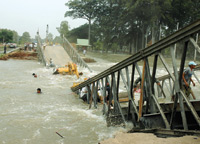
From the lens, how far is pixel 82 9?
5262cm

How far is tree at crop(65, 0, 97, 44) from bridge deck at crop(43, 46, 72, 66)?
83.0ft

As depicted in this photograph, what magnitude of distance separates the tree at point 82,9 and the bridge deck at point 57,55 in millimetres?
25305

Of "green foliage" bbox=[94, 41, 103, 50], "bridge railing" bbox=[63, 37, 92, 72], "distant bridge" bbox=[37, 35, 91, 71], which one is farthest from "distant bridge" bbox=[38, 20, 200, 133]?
"green foliage" bbox=[94, 41, 103, 50]

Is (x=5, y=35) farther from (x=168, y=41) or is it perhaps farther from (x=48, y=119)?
(x=168, y=41)

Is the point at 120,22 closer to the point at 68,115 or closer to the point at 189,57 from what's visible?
the point at 189,57

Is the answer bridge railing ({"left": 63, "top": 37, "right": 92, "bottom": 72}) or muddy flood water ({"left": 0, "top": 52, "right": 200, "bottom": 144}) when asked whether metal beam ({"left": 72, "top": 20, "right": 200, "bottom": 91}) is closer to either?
muddy flood water ({"left": 0, "top": 52, "right": 200, "bottom": 144})

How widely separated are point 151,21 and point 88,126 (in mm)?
27379

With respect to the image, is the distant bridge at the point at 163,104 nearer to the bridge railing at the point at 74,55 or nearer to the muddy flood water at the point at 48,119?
the muddy flood water at the point at 48,119

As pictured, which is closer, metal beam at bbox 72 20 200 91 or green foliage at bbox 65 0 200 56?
metal beam at bbox 72 20 200 91

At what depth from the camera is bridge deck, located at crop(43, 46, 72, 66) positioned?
947 inches

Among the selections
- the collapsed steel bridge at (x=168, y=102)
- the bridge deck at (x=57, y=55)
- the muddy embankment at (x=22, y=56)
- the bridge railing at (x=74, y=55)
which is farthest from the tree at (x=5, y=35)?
the collapsed steel bridge at (x=168, y=102)

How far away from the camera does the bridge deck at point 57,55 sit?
24.1 metres

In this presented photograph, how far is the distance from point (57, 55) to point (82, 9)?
2948 centimetres

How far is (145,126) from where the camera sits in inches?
186
